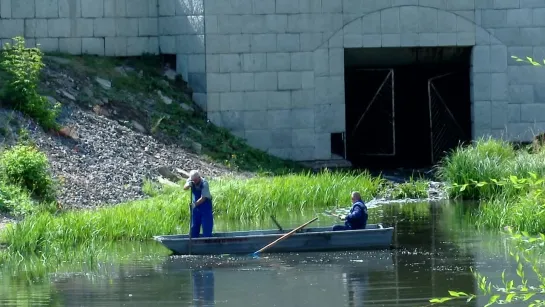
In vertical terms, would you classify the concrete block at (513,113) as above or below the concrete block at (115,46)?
below

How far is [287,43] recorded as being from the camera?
27938mm

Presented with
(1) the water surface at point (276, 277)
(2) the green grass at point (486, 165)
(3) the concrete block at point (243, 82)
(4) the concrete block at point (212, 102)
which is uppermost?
(3) the concrete block at point (243, 82)

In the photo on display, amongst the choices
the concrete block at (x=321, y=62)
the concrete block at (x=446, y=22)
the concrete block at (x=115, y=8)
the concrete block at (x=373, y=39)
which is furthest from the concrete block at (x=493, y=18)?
the concrete block at (x=115, y=8)

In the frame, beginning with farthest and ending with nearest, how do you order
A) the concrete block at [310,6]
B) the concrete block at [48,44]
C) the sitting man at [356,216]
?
the concrete block at [310,6] → the concrete block at [48,44] → the sitting man at [356,216]

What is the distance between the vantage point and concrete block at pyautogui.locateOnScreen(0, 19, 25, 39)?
27.2 metres

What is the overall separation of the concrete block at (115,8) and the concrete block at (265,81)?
3905 millimetres

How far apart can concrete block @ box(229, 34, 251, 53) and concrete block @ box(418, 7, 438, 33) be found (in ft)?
14.8

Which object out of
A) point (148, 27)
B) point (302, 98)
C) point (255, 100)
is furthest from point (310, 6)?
point (148, 27)

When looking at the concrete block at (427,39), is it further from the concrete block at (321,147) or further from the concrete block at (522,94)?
the concrete block at (321,147)

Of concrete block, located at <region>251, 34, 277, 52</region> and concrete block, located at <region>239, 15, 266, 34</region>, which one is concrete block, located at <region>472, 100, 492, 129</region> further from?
concrete block, located at <region>239, 15, 266, 34</region>

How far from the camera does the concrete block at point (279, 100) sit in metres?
27.9

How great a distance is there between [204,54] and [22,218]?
365 inches

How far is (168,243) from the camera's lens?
57.8 ft

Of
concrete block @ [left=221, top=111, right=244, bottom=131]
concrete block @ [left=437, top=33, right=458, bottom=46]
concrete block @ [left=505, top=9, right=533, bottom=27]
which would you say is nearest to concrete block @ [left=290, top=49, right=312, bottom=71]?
concrete block @ [left=221, top=111, right=244, bottom=131]
